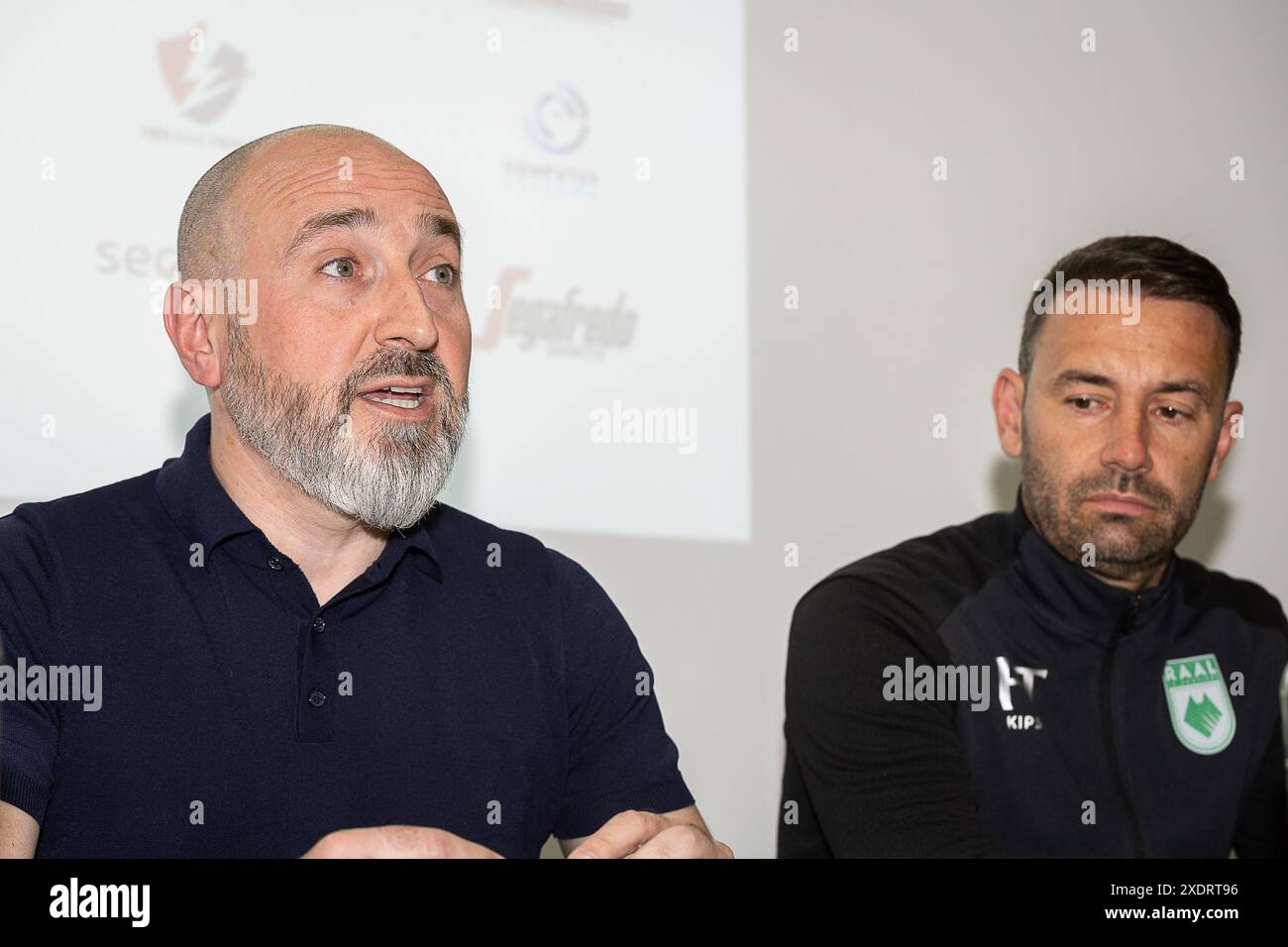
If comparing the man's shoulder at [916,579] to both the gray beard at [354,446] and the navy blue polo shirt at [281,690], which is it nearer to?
the navy blue polo shirt at [281,690]

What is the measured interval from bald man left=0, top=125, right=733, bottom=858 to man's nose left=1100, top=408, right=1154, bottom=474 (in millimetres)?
1019

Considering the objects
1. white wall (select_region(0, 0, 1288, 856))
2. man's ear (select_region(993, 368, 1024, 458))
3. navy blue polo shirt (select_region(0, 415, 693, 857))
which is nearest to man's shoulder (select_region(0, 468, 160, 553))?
navy blue polo shirt (select_region(0, 415, 693, 857))

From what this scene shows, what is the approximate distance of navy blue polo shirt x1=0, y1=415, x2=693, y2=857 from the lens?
1.58m

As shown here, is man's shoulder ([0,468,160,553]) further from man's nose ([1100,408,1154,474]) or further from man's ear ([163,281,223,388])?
man's nose ([1100,408,1154,474])

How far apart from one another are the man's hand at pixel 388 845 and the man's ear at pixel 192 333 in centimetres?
86

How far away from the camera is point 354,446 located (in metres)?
1.80

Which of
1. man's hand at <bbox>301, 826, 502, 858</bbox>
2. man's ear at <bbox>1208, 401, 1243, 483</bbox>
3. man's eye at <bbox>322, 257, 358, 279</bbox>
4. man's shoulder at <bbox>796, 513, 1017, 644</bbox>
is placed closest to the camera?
man's hand at <bbox>301, 826, 502, 858</bbox>

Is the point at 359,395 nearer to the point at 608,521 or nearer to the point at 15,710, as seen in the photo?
the point at 15,710

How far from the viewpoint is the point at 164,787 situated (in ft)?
5.21

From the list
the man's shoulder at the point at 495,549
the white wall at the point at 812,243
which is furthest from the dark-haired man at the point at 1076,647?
the man's shoulder at the point at 495,549

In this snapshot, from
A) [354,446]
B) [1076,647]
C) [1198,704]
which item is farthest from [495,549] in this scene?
[1198,704]

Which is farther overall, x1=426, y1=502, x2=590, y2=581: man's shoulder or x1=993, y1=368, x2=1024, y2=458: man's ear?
x1=993, y1=368, x2=1024, y2=458: man's ear

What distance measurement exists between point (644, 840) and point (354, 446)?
2.18ft
